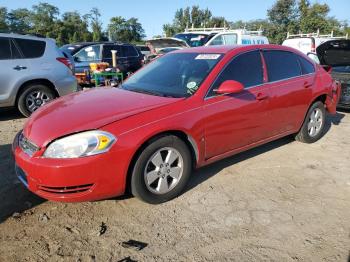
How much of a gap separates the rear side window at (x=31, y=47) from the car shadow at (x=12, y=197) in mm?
3299

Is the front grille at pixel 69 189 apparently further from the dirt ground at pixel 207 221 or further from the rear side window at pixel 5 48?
the rear side window at pixel 5 48

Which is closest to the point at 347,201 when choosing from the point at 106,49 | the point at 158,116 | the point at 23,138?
the point at 158,116

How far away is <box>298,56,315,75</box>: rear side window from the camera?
5.19 metres

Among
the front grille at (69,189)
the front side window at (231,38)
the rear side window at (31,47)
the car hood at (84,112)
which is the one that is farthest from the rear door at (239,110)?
the front side window at (231,38)

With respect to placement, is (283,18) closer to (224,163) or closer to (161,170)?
(224,163)

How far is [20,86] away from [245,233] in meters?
5.53

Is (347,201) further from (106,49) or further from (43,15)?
(43,15)

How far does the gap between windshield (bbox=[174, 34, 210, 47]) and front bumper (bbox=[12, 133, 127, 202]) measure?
12.5 metres

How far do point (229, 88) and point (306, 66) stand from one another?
7.25 feet

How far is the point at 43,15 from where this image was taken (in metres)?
77.5

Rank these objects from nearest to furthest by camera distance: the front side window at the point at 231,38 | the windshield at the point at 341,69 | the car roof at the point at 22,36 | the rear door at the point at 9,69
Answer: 1. the rear door at the point at 9,69
2. the car roof at the point at 22,36
3. the windshield at the point at 341,69
4. the front side window at the point at 231,38

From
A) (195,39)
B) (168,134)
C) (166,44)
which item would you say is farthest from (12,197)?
(195,39)

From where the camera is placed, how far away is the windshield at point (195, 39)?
589 inches

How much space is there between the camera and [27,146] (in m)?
3.22
